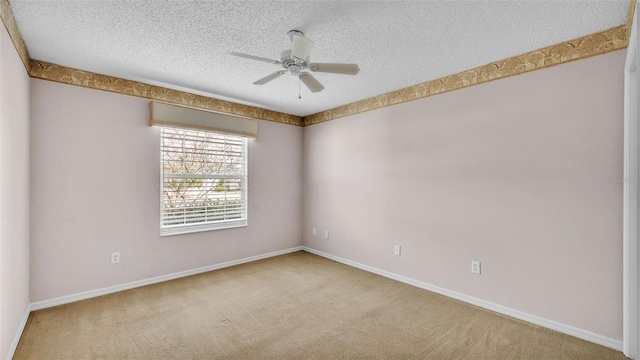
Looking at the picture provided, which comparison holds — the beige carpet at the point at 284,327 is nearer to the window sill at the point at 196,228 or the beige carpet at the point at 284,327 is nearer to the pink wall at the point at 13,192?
the pink wall at the point at 13,192

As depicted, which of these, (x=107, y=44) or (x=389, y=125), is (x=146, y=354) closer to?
(x=107, y=44)

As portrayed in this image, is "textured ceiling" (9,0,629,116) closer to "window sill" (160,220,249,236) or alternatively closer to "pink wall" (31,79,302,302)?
"pink wall" (31,79,302,302)

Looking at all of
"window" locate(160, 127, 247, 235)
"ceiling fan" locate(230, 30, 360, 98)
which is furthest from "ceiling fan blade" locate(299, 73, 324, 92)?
"window" locate(160, 127, 247, 235)

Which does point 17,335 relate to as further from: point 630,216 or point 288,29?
point 630,216

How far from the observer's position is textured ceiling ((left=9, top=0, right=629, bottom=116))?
6.25 ft

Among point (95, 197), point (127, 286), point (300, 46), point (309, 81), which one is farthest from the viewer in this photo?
point (127, 286)

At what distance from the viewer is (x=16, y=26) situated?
212 centimetres

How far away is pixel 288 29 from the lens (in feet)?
7.10

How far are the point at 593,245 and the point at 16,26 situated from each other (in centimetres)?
479

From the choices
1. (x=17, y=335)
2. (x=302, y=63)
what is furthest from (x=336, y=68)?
(x=17, y=335)

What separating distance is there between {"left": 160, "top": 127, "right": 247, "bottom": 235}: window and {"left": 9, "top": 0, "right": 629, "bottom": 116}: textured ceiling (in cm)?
99

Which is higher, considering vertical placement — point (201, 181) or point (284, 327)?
point (201, 181)

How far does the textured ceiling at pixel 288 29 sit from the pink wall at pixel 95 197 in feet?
1.57

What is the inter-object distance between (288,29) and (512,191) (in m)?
2.48
